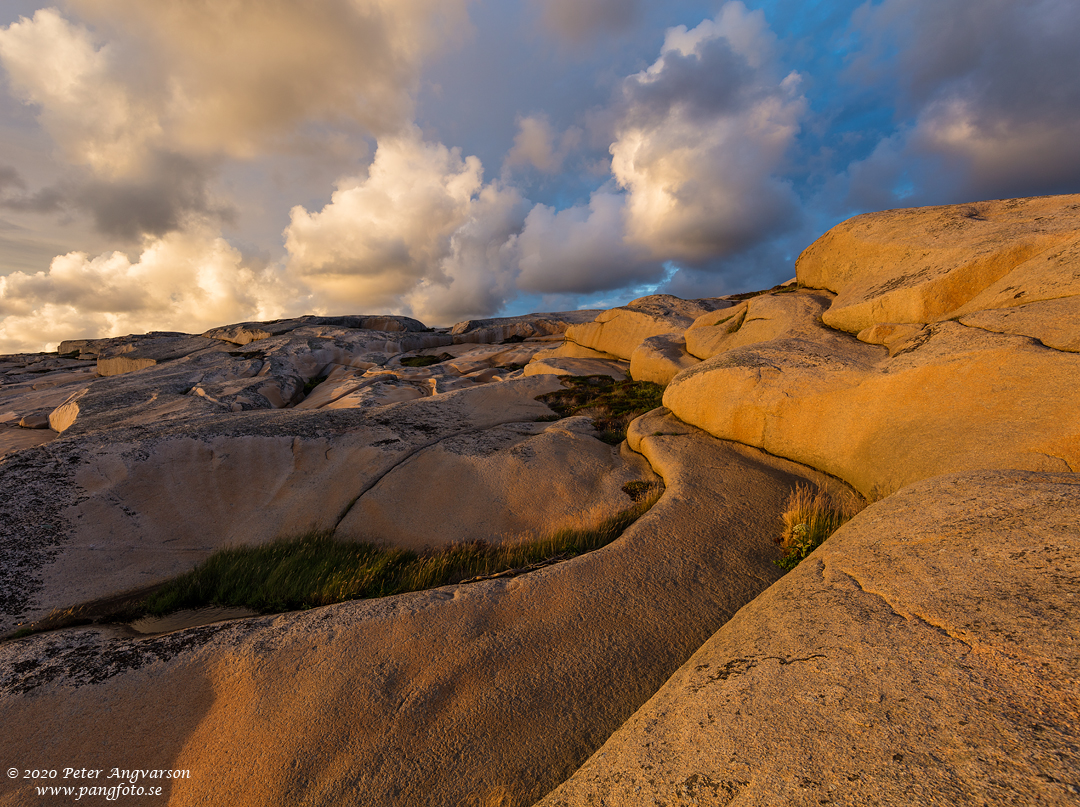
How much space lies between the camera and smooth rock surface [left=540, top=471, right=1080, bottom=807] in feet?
8.26

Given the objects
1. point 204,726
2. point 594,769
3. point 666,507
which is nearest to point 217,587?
point 204,726

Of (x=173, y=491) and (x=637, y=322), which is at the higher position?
(x=637, y=322)

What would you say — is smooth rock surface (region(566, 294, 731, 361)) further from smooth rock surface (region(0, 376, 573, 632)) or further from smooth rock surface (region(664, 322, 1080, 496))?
smooth rock surface (region(0, 376, 573, 632))

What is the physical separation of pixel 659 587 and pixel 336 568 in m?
5.13

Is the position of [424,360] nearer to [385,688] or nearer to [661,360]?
[661,360]

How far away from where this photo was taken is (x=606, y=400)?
15.4 m

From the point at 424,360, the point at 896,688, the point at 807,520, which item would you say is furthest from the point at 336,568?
the point at 424,360

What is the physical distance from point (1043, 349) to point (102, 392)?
2844cm

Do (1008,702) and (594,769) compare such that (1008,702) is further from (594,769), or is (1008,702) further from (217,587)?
(217,587)

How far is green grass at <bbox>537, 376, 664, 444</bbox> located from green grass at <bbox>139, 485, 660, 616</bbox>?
4458mm

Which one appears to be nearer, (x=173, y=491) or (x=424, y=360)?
(x=173, y=491)

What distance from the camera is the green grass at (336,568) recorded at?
6801 millimetres

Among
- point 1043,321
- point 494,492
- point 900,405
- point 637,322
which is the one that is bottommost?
point 494,492

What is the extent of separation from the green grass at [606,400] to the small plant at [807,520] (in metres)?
4.70
